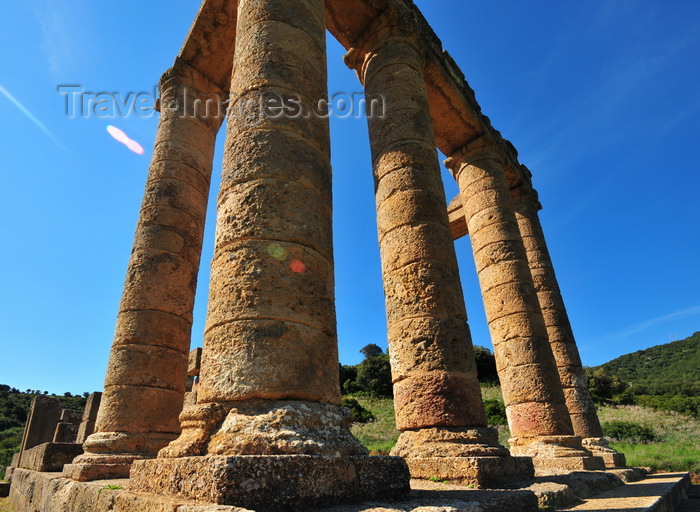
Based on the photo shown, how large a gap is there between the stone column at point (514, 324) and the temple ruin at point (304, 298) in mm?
42

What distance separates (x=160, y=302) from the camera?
22.7 feet

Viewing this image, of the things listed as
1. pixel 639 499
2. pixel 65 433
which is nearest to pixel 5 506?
pixel 65 433

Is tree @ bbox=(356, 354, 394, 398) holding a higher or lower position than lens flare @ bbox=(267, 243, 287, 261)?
higher

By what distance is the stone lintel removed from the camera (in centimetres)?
451

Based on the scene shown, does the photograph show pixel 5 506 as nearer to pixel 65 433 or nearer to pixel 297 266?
pixel 65 433

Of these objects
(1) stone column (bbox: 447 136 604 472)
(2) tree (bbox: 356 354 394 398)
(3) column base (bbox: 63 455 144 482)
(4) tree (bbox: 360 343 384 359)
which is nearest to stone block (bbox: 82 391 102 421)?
(3) column base (bbox: 63 455 144 482)

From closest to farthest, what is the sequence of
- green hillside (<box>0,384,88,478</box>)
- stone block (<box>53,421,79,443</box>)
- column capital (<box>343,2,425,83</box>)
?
column capital (<box>343,2,425,83</box>)
stone block (<box>53,421,79,443</box>)
green hillside (<box>0,384,88,478</box>)

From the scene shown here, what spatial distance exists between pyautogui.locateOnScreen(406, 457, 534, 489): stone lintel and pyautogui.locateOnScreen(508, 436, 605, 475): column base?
104 inches

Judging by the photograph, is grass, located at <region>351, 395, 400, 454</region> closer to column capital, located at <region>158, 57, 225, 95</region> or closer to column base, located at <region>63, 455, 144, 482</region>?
column base, located at <region>63, 455, 144, 482</region>

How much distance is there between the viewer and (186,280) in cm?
752

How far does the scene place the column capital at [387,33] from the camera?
8.52 meters

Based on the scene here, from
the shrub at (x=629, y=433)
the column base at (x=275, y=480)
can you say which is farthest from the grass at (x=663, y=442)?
the column base at (x=275, y=480)

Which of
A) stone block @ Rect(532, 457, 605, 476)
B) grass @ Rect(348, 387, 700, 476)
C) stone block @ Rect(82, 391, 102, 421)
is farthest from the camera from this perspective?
grass @ Rect(348, 387, 700, 476)

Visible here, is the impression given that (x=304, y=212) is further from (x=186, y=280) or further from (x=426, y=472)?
(x=186, y=280)
